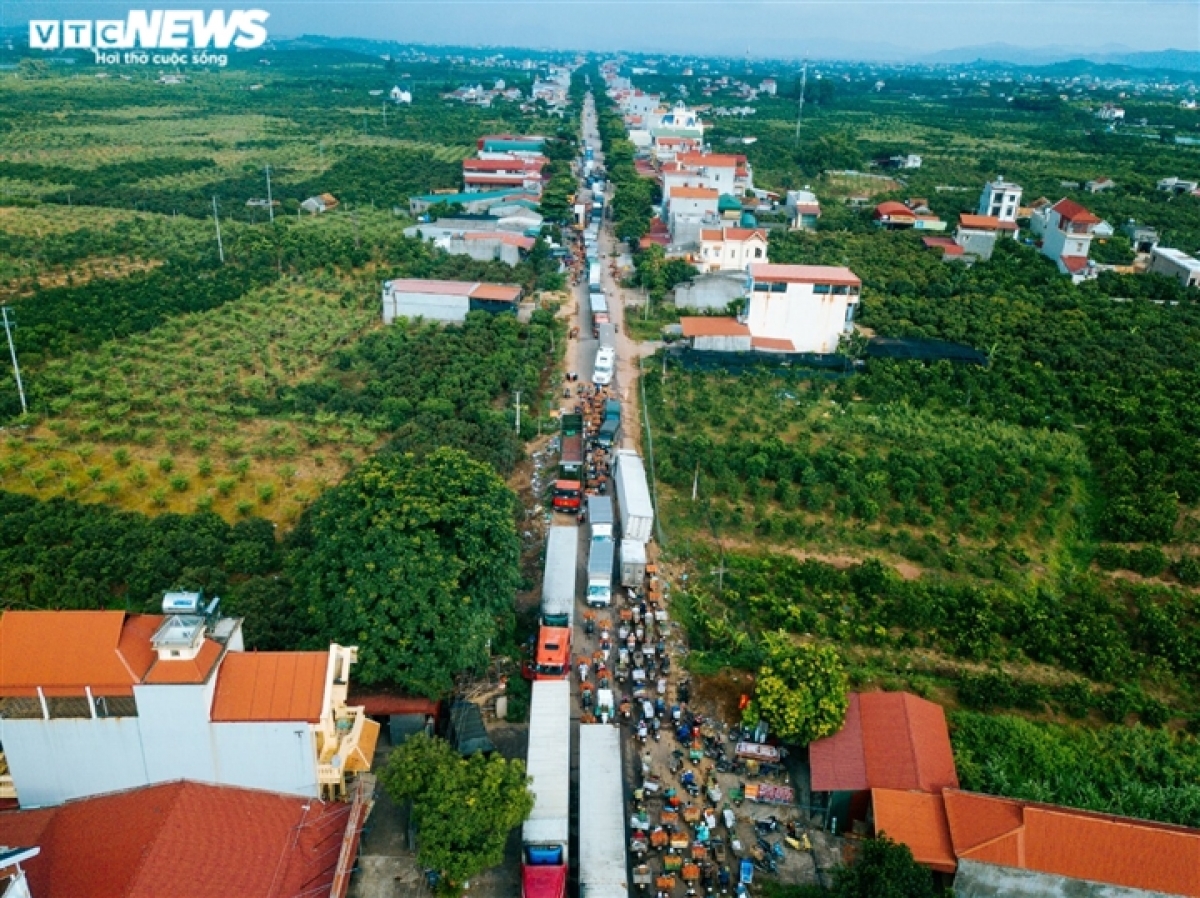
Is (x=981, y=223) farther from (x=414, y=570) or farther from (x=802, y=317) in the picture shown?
(x=414, y=570)

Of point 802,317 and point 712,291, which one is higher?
point 712,291

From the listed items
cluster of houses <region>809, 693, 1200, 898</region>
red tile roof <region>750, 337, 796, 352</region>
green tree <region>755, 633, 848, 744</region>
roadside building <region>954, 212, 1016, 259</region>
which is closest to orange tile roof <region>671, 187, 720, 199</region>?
roadside building <region>954, 212, 1016, 259</region>

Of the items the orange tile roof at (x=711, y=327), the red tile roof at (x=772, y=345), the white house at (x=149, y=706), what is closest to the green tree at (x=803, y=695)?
the white house at (x=149, y=706)

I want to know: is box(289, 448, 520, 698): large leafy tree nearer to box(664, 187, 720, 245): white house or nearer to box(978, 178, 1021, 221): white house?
box(664, 187, 720, 245): white house

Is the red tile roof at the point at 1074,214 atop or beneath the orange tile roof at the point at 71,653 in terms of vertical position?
atop

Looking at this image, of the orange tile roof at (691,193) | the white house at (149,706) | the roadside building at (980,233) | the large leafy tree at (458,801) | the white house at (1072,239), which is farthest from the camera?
the orange tile roof at (691,193)

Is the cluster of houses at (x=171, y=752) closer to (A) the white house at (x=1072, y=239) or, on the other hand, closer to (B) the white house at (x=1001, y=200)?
(A) the white house at (x=1072, y=239)

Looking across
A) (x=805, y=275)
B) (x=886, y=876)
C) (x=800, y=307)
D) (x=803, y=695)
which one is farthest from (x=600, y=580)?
(x=805, y=275)
